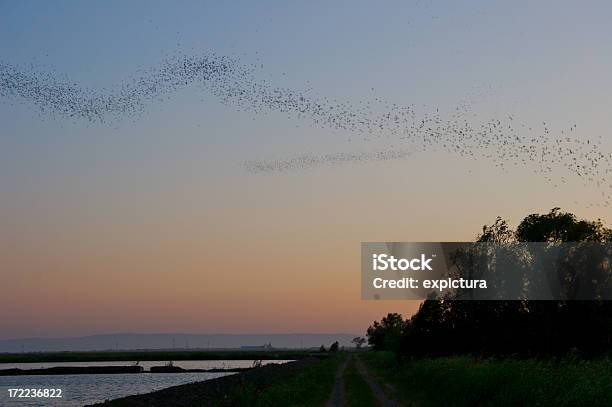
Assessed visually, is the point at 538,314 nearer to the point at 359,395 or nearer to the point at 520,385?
the point at 359,395

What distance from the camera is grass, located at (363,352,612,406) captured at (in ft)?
84.2

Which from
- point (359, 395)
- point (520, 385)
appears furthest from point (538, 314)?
point (520, 385)

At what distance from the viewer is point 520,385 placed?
101 feet

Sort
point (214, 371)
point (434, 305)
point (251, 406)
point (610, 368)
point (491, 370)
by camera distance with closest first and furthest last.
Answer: point (610, 368)
point (491, 370)
point (251, 406)
point (434, 305)
point (214, 371)

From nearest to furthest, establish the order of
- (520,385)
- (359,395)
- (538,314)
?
(520,385), (359,395), (538,314)

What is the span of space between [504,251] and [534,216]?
642cm

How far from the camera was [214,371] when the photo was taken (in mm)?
148125

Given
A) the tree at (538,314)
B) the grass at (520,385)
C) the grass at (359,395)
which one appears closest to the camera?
the grass at (520,385)

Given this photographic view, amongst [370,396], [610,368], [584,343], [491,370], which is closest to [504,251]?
[584,343]

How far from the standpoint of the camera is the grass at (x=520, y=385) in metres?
25.7

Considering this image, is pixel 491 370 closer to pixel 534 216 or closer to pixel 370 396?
pixel 370 396

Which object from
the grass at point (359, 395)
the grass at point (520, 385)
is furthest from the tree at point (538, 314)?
the grass at point (520, 385)

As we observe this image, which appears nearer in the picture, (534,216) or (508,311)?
(508,311)

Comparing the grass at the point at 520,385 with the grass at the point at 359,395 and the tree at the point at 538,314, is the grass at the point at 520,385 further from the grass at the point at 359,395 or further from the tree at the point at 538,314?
the tree at the point at 538,314
